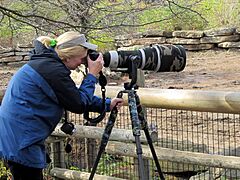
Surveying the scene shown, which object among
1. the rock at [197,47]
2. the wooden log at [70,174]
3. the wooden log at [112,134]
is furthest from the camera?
the rock at [197,47]

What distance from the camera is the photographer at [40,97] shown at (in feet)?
9.10

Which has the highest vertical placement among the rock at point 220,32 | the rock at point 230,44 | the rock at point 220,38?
the rock at point 220,32

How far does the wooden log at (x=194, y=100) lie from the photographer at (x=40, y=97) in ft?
2.56

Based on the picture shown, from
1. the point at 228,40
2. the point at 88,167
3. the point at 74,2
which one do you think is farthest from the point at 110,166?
the point at 228,40

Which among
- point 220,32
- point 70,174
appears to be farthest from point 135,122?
point 220,32

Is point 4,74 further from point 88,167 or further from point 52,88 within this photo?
point 52,88

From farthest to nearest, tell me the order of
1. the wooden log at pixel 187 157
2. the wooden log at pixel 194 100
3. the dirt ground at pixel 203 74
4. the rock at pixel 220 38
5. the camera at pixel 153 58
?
the rock at pixel 220 38, the dirt ground at pixel 203 74, the wooden log at pixel 187 157, the wooden log at pixel 194 100, the camera at pixel 153 58

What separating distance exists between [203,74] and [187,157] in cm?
834

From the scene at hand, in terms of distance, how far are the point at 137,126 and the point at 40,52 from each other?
658 mm

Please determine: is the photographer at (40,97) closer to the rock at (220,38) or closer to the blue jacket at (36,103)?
the blue jacket at (36,103)

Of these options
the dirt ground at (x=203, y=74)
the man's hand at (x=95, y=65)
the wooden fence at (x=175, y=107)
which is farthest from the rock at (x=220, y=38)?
the man's hand at (x=95, y=65)

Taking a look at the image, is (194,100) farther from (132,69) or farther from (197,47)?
(197,47)

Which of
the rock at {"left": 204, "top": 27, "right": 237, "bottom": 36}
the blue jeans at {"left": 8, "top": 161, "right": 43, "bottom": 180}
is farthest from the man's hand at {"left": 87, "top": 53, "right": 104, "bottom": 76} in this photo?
the rock at {"left": 204, "top": 27, "right": 237, "bottom": 36}

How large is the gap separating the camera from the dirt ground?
6564mm
